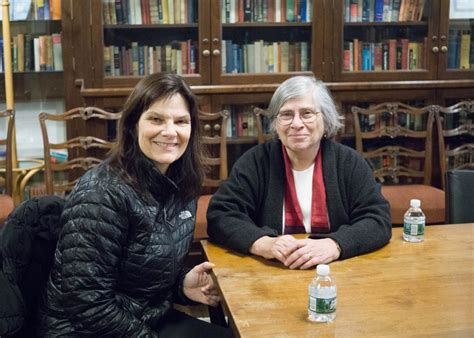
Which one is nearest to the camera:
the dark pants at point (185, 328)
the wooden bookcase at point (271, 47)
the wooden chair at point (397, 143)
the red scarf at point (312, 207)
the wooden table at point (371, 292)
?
the wooden table at point (371, 292)

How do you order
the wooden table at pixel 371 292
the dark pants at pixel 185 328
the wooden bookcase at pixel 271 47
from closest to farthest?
the wooden table at pixel 371 292, the dark pants at pixel 185 328, the wooden bookcase at pixel 271 47

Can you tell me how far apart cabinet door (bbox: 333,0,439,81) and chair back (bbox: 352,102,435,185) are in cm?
20

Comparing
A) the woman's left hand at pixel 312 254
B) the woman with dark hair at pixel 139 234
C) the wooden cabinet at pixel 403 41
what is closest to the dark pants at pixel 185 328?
the woman with dark hair at pixel 139 234

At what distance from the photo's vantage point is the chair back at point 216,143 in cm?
365

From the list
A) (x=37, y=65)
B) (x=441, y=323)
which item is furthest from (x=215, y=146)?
(x=441, y=323)

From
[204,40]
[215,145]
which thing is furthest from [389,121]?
[204,40]

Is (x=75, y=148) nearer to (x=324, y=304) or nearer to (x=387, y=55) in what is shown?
(x=387, y=55)

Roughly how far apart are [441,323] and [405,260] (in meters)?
0.43

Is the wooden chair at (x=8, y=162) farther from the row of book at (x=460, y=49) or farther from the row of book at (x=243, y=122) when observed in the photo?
the row of book at (x=460, y=49)

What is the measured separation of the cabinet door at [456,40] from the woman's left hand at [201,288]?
2.47m

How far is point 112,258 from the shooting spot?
1.66 meters

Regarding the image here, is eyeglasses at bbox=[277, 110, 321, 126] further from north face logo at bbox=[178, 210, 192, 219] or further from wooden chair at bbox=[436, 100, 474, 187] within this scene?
wooden chair at bbox=[436, 100, 474, 187]

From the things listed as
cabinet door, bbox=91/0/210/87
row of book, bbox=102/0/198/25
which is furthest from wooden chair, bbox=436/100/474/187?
row of book, bbox=102/0/198/25

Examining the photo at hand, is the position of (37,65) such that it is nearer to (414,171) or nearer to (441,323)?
(414,171)
